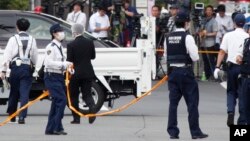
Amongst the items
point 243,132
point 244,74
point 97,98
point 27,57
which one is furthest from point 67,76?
point 243,132

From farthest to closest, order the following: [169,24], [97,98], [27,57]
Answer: [169,24], [97,98], [27,57]

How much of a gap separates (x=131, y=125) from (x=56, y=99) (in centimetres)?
231

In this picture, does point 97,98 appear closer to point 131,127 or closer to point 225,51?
point 131,127

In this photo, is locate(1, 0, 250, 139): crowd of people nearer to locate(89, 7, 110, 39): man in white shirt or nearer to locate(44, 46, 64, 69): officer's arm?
locate(44, 46, 64, 69): officer's arm

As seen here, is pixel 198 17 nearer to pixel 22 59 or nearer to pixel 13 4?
pixel 13 4

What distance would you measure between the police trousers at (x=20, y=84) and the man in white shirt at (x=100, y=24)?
924 cm

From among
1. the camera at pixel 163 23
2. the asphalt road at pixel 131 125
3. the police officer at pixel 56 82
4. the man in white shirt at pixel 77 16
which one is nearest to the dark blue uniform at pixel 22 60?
the asphalt road at pixel 131 125

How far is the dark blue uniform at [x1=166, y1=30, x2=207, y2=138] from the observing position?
1602 cm

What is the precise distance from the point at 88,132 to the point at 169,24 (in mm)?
12756

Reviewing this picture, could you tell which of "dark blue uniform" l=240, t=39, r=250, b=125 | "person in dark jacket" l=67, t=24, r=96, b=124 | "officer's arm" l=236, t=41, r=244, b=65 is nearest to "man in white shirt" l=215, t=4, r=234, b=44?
"person in dark jacket" l=67, t=24, r=96, b=124

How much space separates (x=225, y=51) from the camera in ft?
58.1

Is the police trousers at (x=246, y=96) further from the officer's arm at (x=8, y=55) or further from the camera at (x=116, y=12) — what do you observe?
the camera at (x=116, y=12)

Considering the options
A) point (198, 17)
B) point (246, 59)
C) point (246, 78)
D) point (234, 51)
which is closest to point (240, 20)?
point (234, 51)

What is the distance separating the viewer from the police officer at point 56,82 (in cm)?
1709
